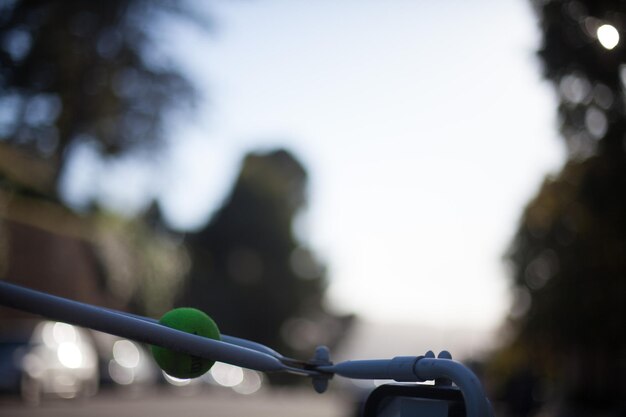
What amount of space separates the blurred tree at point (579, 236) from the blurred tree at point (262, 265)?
15.3m

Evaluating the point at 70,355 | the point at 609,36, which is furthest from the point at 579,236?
the point at 609,36

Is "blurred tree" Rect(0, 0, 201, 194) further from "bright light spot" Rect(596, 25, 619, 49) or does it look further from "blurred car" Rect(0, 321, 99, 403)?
"bright light spot" Rect(596, 25, 619, 49)

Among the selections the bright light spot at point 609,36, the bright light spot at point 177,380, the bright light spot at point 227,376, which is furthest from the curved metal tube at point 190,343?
the bright light spot at point 227,376

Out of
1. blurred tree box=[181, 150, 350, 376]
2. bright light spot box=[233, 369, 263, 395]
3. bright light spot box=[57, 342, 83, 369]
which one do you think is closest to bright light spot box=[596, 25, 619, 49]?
bright light spot box=[57, 342, 83, 369]

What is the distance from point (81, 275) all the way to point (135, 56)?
1563 centimetres

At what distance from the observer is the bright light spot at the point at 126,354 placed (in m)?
37.3

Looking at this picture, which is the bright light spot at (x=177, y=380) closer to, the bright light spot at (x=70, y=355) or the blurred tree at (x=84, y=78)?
the bright light spot at (x=70, y=355)

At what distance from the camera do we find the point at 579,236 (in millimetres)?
29938

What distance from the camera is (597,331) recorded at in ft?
105

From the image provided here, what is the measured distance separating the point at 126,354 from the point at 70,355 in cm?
1044

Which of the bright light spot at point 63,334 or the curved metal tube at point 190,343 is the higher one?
the bright light spot at point 63,334

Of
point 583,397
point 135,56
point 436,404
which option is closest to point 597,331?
point 583,397

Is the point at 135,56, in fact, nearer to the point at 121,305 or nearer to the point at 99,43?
the point at 99,43

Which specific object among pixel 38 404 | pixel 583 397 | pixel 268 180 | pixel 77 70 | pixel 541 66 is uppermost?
pixel 268 180
